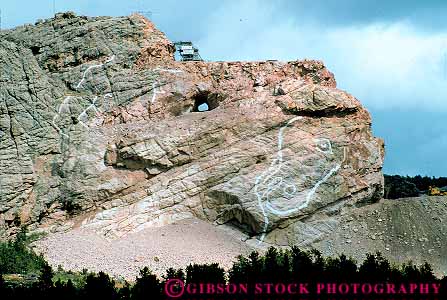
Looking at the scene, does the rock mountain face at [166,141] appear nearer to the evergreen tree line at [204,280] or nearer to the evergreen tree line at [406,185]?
the evergreen tree line at [204,280]

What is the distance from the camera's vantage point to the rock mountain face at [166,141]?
132 ft

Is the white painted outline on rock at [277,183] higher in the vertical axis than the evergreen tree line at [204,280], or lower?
higher

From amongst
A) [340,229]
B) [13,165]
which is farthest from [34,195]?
[340,229]

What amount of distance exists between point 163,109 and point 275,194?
318 inches

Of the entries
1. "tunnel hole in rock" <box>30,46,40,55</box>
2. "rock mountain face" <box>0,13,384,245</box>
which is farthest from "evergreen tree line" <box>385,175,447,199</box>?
"tunnel hole in rock" <box>30,46,40,55</box>

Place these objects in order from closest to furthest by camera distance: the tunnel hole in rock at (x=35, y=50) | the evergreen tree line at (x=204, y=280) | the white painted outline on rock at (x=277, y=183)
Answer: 1. the evergreen tree line at (x=204, y=280)
2. the white painted outline on rock at (x=277, y=183)
3. the tunnel hole in rock at (x=35, y=50)

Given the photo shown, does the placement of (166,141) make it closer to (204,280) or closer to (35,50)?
(35,50)

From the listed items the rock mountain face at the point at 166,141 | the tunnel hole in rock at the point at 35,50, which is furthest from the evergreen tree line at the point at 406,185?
the tunnel hole in rock at the point at 35,50

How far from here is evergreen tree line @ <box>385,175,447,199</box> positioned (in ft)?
201

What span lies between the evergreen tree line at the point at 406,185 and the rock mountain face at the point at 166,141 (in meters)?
18.4

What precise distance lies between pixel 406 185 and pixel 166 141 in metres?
32.9

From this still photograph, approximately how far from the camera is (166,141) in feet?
135

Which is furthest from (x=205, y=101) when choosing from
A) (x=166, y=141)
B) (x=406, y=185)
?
(x=406, y=185)

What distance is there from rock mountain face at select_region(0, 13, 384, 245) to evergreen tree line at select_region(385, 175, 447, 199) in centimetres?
1836
